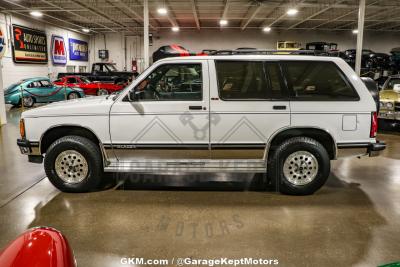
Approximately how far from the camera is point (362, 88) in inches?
165

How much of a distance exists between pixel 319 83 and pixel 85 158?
322 centimetres

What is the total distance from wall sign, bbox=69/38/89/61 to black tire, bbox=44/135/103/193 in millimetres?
20632

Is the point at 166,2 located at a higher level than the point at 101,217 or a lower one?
higher

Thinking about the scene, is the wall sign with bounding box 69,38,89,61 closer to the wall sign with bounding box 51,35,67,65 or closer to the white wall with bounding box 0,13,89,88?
the white wall with bounding box 0,13,89,88

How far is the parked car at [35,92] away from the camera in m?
14.5

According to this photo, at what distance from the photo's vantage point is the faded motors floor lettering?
3.34 meters

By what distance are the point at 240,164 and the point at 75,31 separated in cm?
2283

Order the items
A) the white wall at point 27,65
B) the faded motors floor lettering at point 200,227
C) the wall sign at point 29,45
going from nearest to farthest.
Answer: the faded motors floor lettering at point 200,227 → the white wall at point 27,65 → the wall sign at point 29,45

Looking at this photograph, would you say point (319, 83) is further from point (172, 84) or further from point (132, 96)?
point (132, 96)

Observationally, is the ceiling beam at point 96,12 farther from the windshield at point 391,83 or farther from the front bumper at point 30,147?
the windshield at point 391,83

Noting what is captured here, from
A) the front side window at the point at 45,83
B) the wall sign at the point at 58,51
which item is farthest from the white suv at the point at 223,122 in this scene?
the wall sign at the point at 58,51

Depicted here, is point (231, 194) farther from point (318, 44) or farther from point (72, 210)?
point (318, 44)

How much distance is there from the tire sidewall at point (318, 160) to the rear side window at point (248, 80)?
696 millimetres

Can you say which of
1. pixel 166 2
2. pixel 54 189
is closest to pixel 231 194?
pixel 54 189
